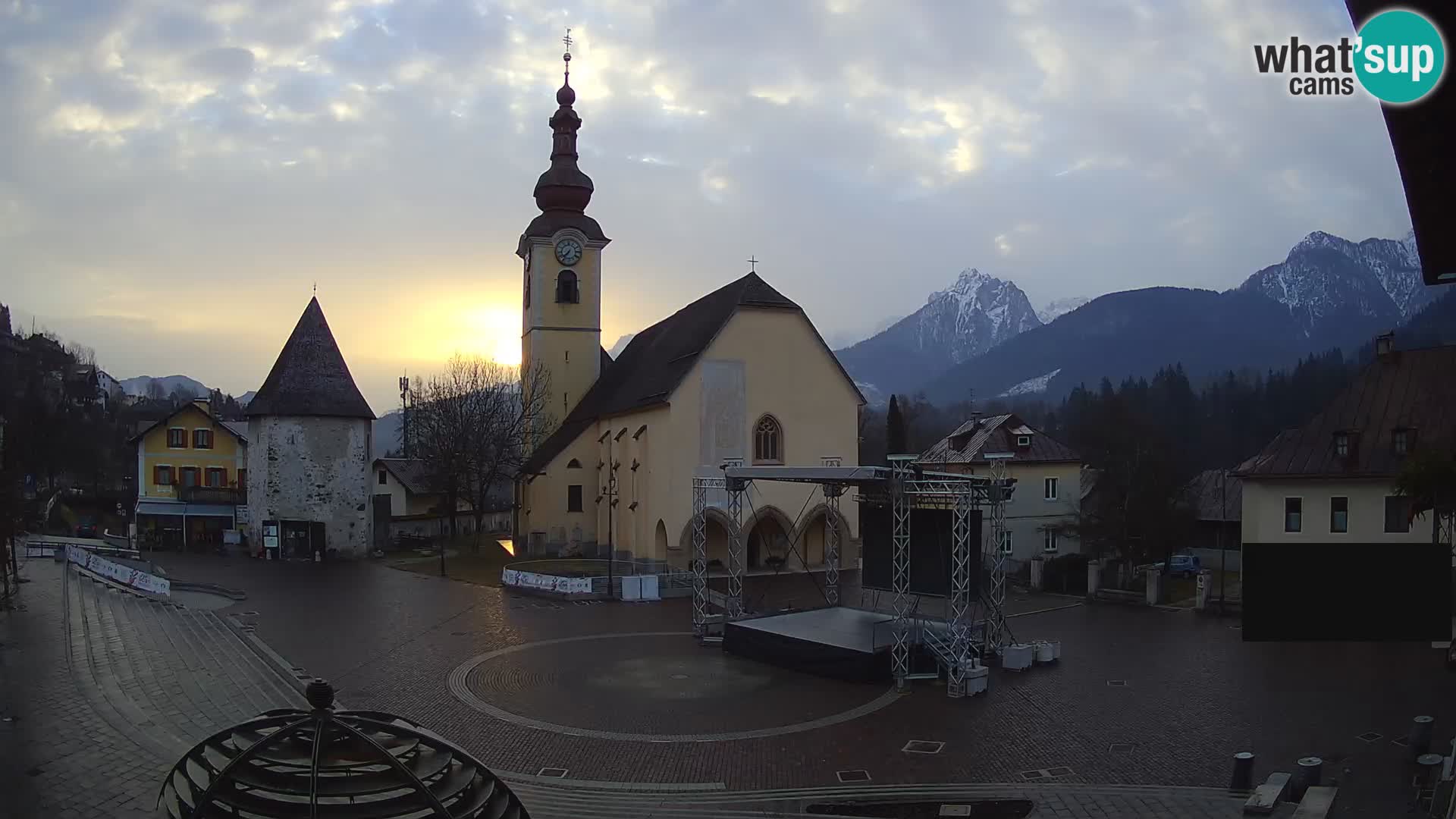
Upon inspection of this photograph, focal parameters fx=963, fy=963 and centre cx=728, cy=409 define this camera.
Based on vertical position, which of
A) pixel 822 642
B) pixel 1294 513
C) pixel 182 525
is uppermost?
pixel 1294 513

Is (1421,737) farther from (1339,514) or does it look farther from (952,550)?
(1339,514)

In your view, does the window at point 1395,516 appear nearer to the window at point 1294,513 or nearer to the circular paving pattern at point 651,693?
the window at point 1294,513

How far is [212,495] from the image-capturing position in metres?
48.5

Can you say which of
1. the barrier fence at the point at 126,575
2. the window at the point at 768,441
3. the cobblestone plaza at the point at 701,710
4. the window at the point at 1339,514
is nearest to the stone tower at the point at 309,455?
the barrier fence at the point at 126,575

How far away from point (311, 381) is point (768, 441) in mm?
22120

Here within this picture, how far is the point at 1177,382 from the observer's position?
96625 mm

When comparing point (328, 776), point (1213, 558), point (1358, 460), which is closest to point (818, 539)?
point (1358, 460)

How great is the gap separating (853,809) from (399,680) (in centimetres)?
1077

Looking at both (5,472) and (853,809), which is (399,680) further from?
(5,472)

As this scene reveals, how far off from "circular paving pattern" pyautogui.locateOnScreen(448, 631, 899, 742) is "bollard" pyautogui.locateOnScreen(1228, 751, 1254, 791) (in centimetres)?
634

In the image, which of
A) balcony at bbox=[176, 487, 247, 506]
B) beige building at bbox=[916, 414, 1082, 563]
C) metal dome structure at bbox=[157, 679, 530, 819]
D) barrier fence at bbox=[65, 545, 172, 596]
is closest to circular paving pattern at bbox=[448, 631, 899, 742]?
metal dome structure at bbox=[157, 679, 530, 819]

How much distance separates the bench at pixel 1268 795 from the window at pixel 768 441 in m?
26.6

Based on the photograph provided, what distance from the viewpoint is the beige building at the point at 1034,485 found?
4247 centimetres
